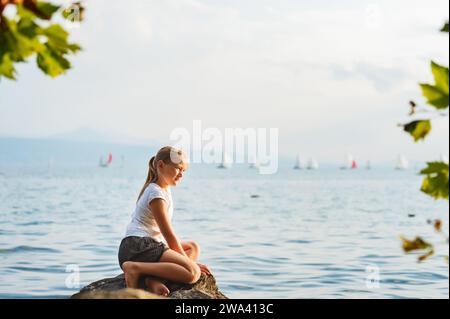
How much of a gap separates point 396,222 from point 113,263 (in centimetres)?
1528

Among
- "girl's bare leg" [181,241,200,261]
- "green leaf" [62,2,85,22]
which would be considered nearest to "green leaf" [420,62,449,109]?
"green leaf" [62,2,85,22]

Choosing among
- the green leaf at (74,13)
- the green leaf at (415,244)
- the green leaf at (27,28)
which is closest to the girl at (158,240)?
the green leaf at (74,13)

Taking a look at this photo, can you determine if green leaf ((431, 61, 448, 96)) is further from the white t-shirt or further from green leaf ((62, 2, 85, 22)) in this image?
the white t-shirt

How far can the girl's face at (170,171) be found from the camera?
191 inches

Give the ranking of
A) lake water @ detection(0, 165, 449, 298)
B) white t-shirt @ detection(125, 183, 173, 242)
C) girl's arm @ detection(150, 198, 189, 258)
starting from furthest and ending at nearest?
lake water @ detection(0, 165, 449, 298)
white t-shirt @ detection(125, 183, 173, 242)
girl's arm @ detection(150, 198, 189, 258)

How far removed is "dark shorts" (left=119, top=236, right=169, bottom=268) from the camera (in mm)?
4719

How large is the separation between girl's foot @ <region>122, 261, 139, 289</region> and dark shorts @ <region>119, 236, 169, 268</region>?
0.28 ft

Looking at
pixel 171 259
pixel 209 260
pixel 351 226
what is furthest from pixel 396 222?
pixel 171 259

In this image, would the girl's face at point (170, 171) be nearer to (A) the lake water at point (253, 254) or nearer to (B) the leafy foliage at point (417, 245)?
(A) the lake water at point (253, 254)

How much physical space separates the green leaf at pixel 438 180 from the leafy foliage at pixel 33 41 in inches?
29.2

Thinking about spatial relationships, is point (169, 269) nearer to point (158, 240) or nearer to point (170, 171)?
point (158, 240)

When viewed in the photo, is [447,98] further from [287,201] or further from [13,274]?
[287,201]
